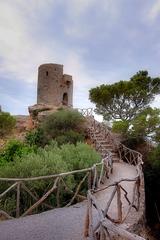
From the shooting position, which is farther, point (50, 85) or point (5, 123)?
point (50, 85)

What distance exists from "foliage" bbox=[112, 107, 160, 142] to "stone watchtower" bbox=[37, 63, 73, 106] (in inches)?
450

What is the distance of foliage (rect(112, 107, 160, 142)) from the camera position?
26.1m

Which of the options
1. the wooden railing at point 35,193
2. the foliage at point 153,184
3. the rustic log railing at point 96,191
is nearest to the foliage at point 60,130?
the rustic log railing at point 96,191

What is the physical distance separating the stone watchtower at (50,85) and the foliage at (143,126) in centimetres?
1143

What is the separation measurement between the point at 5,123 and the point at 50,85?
9115mm

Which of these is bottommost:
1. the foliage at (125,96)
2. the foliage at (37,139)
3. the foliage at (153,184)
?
the foliage at (153,184)

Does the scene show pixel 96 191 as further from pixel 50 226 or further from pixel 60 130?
pixel 60 130

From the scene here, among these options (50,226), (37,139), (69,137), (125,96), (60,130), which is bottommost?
(50,226)

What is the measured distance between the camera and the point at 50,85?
121ft

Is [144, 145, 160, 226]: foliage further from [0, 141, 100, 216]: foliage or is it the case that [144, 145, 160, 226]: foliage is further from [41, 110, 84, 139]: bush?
[0, 141, 100, 216]: foliage

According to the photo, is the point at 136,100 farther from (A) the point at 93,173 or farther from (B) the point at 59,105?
(A) the point at 93,173

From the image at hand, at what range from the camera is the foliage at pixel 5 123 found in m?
29.3

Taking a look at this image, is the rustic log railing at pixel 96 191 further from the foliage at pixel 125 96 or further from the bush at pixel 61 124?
the foliage at pixel 125 96

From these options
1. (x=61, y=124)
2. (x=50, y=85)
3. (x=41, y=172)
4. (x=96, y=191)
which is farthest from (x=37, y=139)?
(x=96, y=191)
